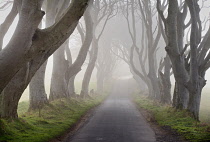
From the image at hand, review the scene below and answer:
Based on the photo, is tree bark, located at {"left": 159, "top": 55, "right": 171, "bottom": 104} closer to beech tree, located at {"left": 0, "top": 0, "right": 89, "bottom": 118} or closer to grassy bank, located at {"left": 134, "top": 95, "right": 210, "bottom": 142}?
grassy bank, located at {"left": 134, "top": 95, "right": 210, "bottom": 142}

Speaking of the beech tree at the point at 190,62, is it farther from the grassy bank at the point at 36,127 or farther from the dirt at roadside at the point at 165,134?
the grassy bank at the point at 36,127

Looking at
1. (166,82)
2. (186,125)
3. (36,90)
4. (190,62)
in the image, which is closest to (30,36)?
(36,90)

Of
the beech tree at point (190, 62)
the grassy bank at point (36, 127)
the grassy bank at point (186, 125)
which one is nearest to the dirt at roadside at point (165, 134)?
the grassy bank at point (186, 125)

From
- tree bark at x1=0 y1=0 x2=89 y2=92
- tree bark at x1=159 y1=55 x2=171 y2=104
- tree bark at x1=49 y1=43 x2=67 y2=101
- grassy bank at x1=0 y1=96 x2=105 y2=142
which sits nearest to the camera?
tree bark at x1=0 y1=0 x2=89 y2=92

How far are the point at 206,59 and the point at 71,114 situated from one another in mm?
8188

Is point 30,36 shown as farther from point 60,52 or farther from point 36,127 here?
point 60,52

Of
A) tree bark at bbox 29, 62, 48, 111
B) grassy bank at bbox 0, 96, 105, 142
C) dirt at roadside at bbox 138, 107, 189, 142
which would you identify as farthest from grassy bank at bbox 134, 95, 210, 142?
tree bark at bbox 29, 62, 48, 111

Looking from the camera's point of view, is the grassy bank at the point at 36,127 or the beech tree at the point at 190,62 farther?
the beech tree at the point at 190,62

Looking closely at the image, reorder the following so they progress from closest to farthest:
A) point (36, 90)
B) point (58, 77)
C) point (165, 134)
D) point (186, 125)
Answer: point (165, 134) < point (186, 125) < point (36, 90) < point (58, 77)

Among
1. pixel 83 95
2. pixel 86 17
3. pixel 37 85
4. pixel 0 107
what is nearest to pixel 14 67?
pixel 0 107

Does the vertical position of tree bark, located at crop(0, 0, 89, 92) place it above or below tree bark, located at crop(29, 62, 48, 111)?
above

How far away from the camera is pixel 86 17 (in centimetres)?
2223

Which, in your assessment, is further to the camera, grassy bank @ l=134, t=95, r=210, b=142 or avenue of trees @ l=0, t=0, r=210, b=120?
grassy bank @ l=134, t=95, r=210, b=142

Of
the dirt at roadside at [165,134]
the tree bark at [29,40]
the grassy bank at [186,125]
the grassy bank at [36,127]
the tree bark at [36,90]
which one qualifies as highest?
the tree bark at [29,40]
